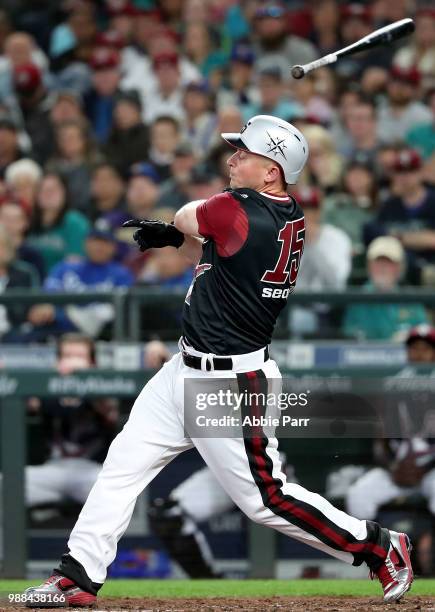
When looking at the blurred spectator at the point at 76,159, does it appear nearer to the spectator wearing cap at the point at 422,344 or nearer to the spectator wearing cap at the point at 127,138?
the spectator wearing cap at the point at 127,138

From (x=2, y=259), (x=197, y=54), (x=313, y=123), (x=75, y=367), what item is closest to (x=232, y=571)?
(x=75, y=367)

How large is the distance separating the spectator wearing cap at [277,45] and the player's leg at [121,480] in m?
6.73

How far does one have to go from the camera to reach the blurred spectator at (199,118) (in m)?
10.9

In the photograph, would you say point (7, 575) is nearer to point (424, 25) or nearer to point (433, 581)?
point (433, 581)

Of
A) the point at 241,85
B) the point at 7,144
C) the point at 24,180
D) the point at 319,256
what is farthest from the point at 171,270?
the point at 241,85

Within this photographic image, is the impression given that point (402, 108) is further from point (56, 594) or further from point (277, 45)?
point (56, 594)

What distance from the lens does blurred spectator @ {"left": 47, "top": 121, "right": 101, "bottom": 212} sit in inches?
411

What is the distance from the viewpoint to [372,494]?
728 cm

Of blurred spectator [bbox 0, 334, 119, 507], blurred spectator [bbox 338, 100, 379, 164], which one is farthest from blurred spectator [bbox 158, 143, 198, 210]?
blurred spectator [bbox 0, 334, 119, 507]

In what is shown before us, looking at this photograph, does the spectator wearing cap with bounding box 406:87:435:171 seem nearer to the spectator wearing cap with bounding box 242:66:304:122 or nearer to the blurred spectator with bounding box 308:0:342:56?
the spectator wearing cap with bounding box 242:66:304:122

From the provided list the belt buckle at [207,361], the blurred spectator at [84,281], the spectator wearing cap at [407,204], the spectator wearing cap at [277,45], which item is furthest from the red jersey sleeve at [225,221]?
the spectator wearing cap at [277,45]

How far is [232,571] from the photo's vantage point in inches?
287

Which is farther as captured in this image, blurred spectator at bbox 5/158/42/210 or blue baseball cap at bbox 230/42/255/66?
blue baseball cap at bbox 230/42/255/66

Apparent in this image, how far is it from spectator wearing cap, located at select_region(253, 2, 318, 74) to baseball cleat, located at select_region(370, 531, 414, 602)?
6.87m
